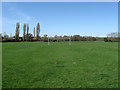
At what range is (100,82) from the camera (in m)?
2.43

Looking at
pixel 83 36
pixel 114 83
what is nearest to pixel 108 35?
pixel 83 36

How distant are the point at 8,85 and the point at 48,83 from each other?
78cm

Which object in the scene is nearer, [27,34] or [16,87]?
[16,87]

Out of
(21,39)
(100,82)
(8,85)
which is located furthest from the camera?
(21,39)

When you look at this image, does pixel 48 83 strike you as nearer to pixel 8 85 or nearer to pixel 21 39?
pixel 8 85

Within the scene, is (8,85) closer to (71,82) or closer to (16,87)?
(16,87)

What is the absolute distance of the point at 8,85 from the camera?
228cm

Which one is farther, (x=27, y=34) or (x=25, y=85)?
(x=27, y=34)

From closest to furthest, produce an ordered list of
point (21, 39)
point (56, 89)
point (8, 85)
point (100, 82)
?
point (56, 89) < point (8, 85) < point (100, 82) < point (21, 39)

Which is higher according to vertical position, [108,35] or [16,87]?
[108,35]

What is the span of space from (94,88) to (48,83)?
2.98ft

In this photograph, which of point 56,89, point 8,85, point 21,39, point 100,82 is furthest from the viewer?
point 21,39

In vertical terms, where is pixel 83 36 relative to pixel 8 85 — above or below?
above

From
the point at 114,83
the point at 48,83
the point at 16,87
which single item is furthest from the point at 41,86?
the point at 114,83
